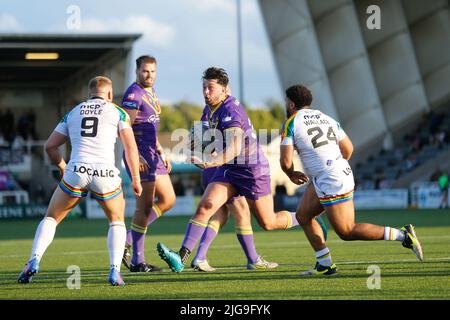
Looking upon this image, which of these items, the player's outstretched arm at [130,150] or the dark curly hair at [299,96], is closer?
the player's outstretched arm at [130,150]

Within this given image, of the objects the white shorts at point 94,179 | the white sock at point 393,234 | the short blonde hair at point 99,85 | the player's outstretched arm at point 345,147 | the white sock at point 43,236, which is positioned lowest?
the white sock at point 393,234

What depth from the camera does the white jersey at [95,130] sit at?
9.52 metres

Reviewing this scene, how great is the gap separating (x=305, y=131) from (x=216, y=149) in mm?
1659

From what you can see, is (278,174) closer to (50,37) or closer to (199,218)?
(50,37)

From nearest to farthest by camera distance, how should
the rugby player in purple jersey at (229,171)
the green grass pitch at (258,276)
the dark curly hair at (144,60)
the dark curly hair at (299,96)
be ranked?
1. the green grass pitch at (258,276)
2. the dark curly hair at (299,96)
3. the rugby player in purple jersey at (229,171)
4. the dark curly hair at (144,60)

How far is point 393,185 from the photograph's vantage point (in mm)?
44094

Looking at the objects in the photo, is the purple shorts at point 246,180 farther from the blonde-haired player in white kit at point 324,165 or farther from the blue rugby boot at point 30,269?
the blue rugby boot at point 30,269

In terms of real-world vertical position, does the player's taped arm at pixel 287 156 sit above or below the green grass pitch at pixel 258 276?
above

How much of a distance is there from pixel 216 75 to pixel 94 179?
92.4 inches

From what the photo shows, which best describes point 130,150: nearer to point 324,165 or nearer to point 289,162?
point 289,162

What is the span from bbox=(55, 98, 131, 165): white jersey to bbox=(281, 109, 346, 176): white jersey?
1.75 m

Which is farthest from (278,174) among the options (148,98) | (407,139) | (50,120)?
(148,98)

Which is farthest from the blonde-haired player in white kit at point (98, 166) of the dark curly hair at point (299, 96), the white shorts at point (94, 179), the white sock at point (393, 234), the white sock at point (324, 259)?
the white sock at point (393, 234)

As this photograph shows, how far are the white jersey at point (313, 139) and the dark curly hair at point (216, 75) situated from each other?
4.33ft
